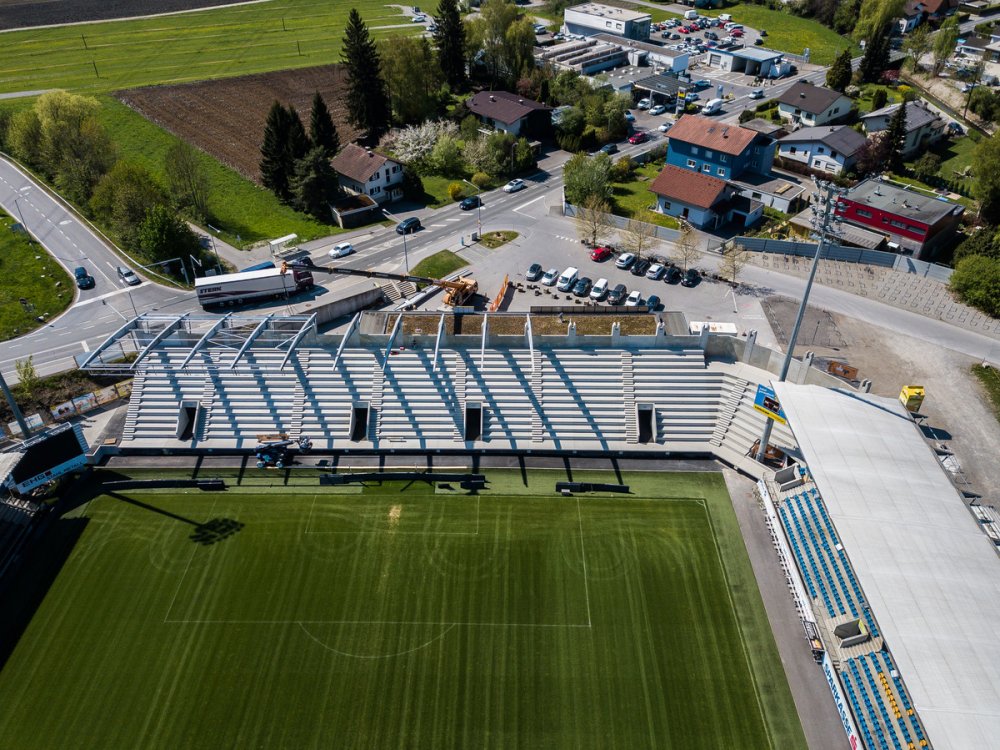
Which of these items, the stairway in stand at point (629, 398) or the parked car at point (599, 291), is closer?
the stairway in stand at point (629, 398)

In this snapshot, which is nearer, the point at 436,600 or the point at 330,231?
the point at 436,600

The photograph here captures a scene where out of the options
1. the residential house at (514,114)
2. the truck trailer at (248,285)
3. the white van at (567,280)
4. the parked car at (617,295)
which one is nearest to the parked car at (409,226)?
the truck trailer at (248,285)

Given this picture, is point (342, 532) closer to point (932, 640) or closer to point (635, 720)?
A: point (635, 720)

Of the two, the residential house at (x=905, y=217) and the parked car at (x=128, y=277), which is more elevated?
the residential house at (x=905, y=217)

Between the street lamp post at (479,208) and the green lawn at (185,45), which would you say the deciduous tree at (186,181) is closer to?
the street lamp post at (479,208)

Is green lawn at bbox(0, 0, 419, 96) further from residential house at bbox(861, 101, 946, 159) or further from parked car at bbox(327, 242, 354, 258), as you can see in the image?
residential house at bbox(861, 101, 946, 159)

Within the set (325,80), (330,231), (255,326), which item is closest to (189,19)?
(325,80)

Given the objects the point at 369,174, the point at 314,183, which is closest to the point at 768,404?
the point at 369,174
